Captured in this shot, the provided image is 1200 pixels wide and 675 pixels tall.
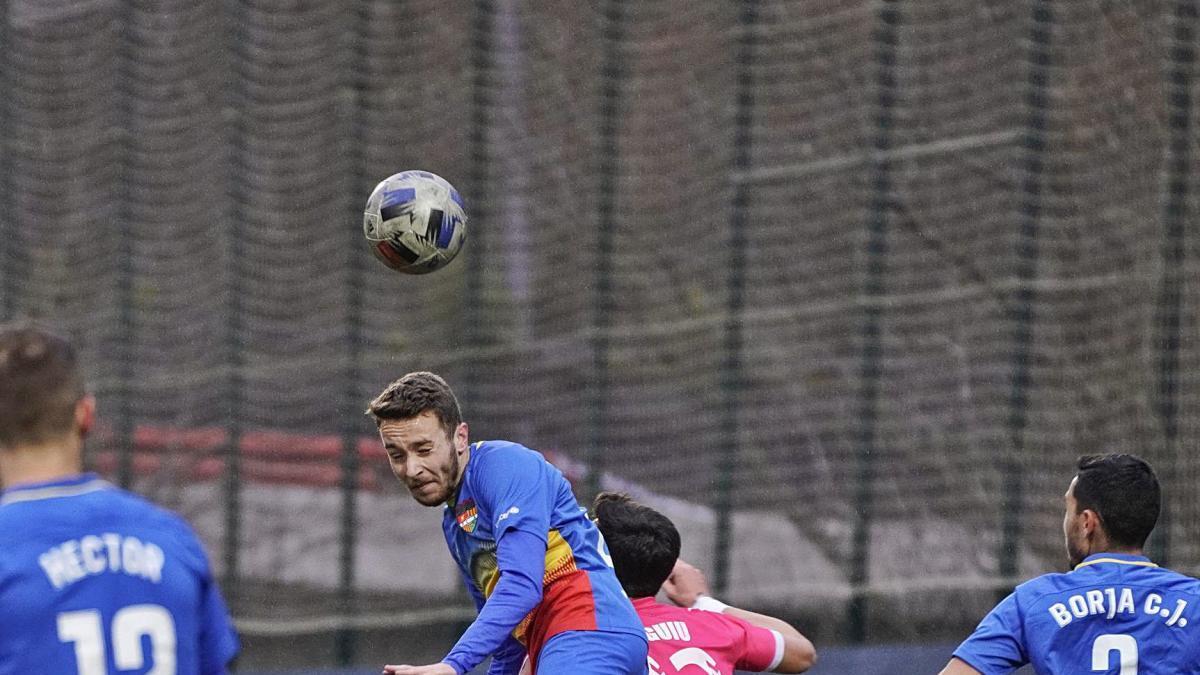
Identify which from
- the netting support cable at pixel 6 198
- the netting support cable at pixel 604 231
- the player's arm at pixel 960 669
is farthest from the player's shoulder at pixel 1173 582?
the netting support cable at pixel 6 198

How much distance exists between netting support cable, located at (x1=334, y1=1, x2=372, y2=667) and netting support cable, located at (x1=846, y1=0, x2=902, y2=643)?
2.53 m

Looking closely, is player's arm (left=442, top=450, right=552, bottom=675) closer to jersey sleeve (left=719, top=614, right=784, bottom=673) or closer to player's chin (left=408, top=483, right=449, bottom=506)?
player's chin (left=408, top=483, right=449, bottom=506)

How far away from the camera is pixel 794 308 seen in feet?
31.5

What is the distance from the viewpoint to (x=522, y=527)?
4.66 metres


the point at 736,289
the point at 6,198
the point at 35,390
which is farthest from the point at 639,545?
the point at 6,198

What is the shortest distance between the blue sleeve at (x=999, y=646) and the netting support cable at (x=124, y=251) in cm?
569

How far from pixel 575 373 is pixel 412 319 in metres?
0.97

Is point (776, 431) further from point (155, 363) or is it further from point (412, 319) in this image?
point (155, 363)

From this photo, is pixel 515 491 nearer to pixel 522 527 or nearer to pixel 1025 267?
pixel 522 527

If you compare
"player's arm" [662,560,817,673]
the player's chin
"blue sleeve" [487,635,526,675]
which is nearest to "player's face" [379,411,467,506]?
the player's chin

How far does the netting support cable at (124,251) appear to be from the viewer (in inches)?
359

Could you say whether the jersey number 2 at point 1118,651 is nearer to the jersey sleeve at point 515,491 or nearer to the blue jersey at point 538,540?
the blue jersey at point 538,540

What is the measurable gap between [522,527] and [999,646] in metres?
1.26

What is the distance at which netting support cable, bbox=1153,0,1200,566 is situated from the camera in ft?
28.5
